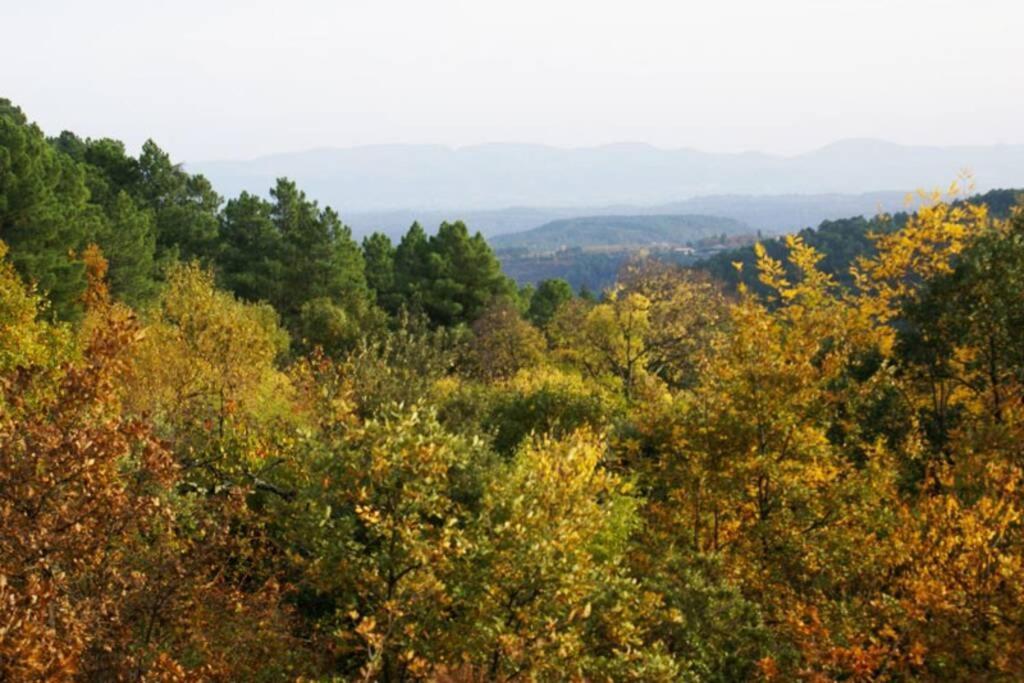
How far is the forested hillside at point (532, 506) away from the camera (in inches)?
457

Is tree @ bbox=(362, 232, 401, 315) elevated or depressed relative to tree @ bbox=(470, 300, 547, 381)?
elevated

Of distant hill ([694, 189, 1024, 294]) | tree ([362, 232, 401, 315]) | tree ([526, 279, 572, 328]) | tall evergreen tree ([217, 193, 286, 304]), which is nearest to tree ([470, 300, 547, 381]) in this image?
tree ([362, 232, 401, 315])

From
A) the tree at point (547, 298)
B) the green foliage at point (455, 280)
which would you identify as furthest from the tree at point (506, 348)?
the tree at point (547, 298)

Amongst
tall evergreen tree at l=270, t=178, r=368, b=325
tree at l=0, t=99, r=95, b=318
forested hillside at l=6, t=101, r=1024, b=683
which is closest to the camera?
forested hillside at l=6, t=101, r=1024, b=683

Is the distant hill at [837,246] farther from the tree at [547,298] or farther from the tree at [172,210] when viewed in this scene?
the tree at [172,210]

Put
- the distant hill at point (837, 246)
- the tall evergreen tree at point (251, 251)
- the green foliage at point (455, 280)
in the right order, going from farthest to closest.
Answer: the distant hill at point (837, 246), the green foliage at point (455, 280), the tall evergreen tree at point (251, 251)

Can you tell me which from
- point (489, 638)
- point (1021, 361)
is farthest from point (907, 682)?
point (1021, 361)

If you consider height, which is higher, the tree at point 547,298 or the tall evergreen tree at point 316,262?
the tall evergreen tree at point 316,262

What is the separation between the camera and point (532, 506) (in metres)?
13.9

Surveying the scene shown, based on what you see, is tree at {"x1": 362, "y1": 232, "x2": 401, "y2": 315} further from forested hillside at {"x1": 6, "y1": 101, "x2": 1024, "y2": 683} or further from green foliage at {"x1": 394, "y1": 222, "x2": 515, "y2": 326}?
forested hillside at {"x1": 6, "y1": 101, "x2": 1024, "y2": 683}

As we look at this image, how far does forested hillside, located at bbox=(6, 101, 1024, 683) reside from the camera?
1162 centimetres

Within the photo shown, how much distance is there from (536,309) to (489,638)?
215 feet

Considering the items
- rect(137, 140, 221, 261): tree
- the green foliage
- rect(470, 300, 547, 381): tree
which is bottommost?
rect(470, 300, 547, 381): tree

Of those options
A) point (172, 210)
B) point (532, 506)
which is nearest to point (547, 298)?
point (172, 210)
